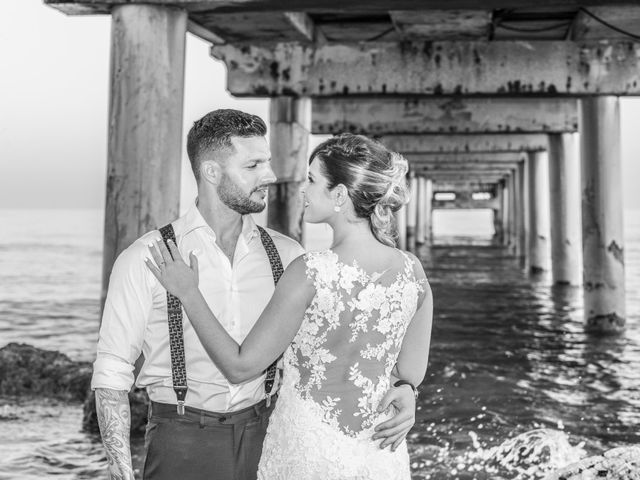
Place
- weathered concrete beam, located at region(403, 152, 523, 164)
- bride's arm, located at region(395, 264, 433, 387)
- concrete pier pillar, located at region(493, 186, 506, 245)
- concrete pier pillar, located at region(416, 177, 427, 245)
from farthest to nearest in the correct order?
1. concrete pier pillar, located at region(493, 186, 506, 245)
2. concrete pier pillar, located at region(416, 177, 427, 245)
3. weathered concrete beam, located at region(403, 152, 523, 164)
4. bride's arm, located at region(395, 264, 433, 387)

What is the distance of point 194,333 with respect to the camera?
2.32 m

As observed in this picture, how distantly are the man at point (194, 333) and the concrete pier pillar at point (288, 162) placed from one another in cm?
871

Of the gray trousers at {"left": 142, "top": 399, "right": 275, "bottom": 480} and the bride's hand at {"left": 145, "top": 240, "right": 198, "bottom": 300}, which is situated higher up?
the bride's hand at {"left": 145, "top": 240, "right": 198, "bottom": 300}

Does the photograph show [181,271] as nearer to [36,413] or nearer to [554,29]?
[36,413]

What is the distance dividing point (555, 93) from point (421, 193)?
31.3 m

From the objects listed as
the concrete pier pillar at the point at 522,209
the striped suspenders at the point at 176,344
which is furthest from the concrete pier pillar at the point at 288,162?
the concrete pier pillar at the point at 522,209

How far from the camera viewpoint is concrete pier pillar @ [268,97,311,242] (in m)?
11.2

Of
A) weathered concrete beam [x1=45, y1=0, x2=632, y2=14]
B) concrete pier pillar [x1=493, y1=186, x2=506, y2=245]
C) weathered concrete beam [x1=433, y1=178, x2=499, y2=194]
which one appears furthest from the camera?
weathered concrete beam [x1=433, y1=178, x2=499, y2=194]

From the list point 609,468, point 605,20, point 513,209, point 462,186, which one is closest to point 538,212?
point 513,209

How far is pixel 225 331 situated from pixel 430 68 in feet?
26.2

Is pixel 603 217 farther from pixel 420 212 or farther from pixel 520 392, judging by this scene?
pixel 420 212

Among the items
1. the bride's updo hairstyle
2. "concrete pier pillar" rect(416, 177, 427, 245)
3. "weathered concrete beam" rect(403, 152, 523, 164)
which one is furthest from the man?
"concrete pier pillar" rect(416, 177, 427, 245)

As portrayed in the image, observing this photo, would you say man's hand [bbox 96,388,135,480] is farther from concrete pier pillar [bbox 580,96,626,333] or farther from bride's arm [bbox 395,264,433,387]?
concrete pier pillar [bbox 580,96,626,333]

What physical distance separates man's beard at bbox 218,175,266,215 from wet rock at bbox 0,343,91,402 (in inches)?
253
